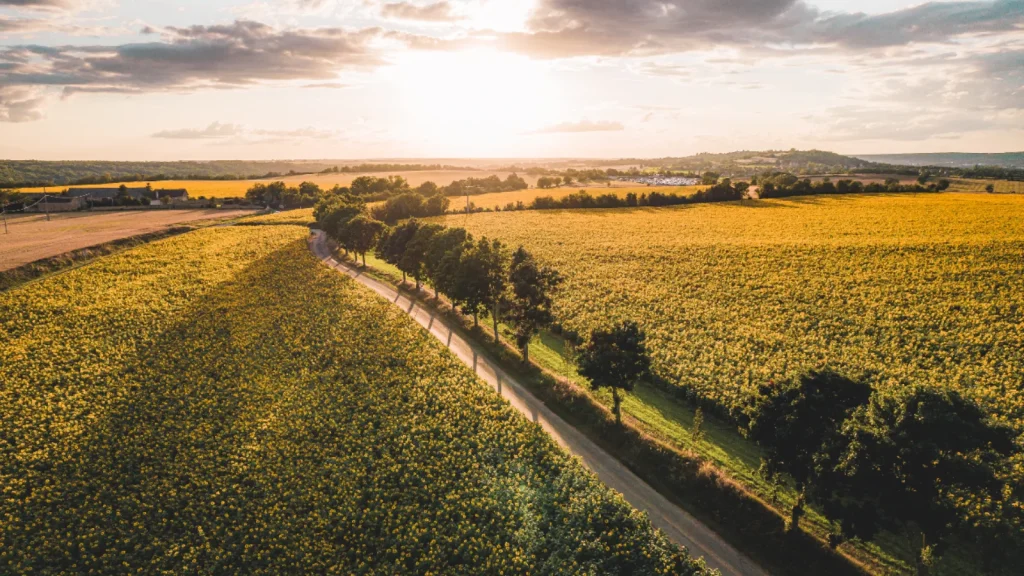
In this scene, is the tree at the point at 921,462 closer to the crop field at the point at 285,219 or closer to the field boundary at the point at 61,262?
the field boundary at the point at 61,262

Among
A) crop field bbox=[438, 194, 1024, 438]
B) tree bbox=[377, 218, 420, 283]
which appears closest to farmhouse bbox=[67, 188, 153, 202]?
tree bbox=[377, 218, 420, 283]

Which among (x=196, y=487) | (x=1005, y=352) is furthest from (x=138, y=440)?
(x=1005, y=352)

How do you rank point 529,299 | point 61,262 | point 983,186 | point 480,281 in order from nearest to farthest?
point 529,299
point 480,281
point 61,262
point 983,186

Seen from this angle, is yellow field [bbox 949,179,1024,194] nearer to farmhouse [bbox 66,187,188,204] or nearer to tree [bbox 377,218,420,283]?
tree [bbox 377,218,420,283]

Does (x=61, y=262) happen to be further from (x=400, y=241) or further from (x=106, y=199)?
(x=106, y=199)

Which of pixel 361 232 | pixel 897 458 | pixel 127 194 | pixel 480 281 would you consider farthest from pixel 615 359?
pixel 127 194

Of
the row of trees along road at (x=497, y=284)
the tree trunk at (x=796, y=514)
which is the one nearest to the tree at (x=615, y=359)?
the row of trees along road at (x=497, y=284)
